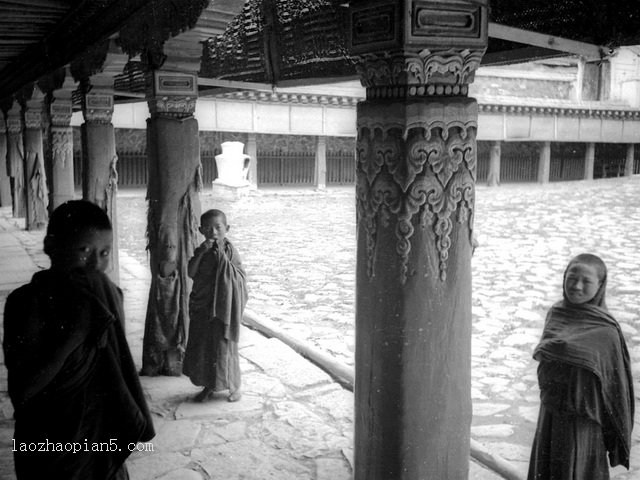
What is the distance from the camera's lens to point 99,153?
729 cm

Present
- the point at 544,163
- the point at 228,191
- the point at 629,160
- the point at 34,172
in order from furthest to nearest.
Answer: the point at 629,160
the point at 544,163
the point at 228,191
the point at 34,172

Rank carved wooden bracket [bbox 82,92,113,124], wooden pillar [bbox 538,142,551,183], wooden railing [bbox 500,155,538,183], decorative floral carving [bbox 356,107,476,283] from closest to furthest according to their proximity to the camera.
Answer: decorative floral carving [bbox 356,107,476,283] → carved wooden bracket [bbox 82,92,113,124] → wooden pillar [bbox 538,142,551,183] → wooden railing [bbox 500,155,538,183]

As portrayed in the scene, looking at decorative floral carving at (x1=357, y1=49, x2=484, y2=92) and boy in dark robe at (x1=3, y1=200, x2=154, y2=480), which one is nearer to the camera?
boy in dark robe at (x1=3, y1=200, x2=154, y2=480)

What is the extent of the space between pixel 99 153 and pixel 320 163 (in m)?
18.9

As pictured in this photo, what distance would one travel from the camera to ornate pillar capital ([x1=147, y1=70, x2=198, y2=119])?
493 centimetres

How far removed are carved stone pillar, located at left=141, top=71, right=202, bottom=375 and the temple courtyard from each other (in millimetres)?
304

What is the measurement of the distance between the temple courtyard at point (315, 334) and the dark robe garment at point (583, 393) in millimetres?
935

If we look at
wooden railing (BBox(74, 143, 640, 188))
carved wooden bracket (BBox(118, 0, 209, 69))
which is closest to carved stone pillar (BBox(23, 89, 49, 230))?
wooden railing (BBox(74, 143, 640, 188))

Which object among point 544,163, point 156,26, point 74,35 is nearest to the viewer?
point 156,26

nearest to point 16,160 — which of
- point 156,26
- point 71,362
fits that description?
point 156,26

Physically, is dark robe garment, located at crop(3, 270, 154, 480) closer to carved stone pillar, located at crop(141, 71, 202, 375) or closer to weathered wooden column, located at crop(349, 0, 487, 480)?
weathered wooden column, located at crop(349, 0, 487, 480)

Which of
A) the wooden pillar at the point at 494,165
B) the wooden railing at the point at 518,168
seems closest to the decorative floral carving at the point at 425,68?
the wooden pillar at the point at 494,165

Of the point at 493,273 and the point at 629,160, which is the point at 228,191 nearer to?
the point at 493,273

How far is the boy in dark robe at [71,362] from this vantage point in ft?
6.84
